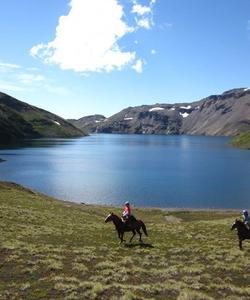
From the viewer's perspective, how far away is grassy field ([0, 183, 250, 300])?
894 inches

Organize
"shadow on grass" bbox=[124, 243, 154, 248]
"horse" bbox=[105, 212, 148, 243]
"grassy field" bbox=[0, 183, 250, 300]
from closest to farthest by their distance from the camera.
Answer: "grassy field" bbox=[0, 183, 250, 300], "shadow on grass" bbox=[124, 243, 154, 248], "horse" bbox=[105, 212, 148, 243]

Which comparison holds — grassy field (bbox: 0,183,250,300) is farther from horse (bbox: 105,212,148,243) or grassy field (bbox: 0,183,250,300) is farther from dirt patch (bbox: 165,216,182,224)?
dirt patch (bbox: 165,216,182,224)

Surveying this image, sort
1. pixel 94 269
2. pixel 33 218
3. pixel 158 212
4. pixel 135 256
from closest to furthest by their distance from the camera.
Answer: pixel 94 269
pixel 135 256
pixel 33 218
pixel 158 212

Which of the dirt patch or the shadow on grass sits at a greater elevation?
the shadow on grass

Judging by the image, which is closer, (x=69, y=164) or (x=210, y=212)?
(x=210, y=212)

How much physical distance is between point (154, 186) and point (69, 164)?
218ft

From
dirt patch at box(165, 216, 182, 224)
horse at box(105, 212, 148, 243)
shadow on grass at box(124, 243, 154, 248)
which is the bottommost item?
dirt patch at box(165, 216, 182, 224)

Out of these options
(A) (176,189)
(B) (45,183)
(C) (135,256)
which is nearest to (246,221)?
(C) (135,256)

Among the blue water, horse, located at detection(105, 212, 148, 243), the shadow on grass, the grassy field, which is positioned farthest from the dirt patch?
the shadow on grass

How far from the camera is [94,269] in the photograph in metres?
27.6

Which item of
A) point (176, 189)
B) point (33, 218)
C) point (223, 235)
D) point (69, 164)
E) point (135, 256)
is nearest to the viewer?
point (135, 256)

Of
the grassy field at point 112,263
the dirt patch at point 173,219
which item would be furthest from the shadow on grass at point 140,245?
the dirt patch at point 173,219

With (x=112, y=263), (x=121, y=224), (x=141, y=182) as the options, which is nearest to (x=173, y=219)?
(x=121, y=224)

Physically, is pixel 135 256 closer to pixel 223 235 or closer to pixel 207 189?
pixel 223 235
